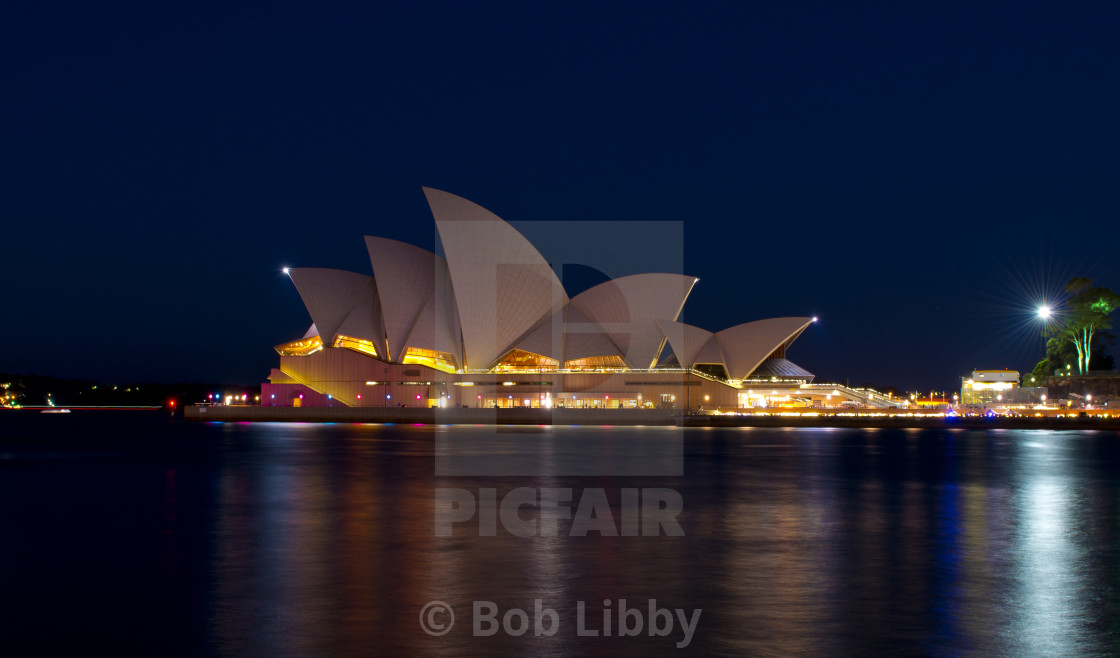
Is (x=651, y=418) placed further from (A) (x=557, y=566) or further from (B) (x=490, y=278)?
(A) (x=557, y=566)

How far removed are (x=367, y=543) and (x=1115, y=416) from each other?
57385 millimetres

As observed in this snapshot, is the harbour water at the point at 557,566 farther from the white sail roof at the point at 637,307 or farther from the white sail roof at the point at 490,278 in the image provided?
the white sail roof at the point at 637,307

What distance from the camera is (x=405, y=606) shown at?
8.23 metres

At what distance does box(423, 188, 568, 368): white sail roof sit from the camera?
170ft

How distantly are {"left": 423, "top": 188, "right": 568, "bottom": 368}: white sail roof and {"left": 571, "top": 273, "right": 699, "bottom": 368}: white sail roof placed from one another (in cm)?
289

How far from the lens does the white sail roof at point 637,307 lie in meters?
58.7

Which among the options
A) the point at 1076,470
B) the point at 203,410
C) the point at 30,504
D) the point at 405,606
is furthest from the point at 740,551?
the point at 203,410

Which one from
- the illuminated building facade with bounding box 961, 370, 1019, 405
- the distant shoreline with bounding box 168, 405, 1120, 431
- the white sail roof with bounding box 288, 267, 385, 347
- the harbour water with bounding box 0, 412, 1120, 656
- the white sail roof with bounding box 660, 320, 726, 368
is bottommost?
the distant shoreline with bounding box 168, 405, 1120, 431

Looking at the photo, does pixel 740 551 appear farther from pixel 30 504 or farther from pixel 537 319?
pixel 537 319

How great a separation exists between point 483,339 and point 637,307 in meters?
10.4

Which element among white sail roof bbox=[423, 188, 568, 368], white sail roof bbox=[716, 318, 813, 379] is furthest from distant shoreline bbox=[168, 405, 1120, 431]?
white sail roof bbox=[716, 318, 813, 379]

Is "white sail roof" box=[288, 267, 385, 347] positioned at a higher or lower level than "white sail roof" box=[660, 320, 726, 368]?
higher

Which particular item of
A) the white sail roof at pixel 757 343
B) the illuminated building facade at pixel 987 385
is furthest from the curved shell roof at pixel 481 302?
the illuminated building facade at pixel 987 385

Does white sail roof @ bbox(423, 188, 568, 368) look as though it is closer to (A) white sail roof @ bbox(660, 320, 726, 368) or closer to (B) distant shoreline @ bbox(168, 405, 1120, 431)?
(B) distant shoreline @ bbox(168, 405, 1120, 431)
